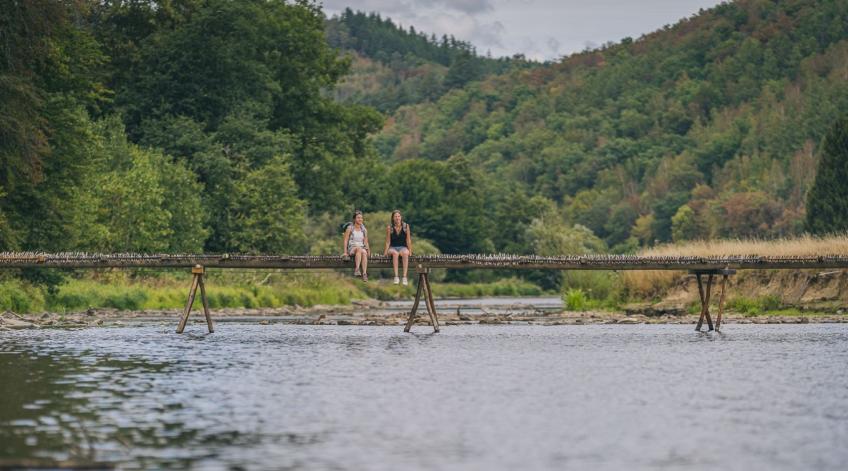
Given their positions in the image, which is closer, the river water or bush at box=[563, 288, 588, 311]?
the river water

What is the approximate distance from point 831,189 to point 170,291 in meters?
40.3

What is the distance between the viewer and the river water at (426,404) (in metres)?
17.0

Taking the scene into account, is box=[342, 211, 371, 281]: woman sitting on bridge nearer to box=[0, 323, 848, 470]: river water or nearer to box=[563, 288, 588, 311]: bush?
box=[0, 323, 848, 470]: river water

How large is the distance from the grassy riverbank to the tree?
2737 centimetres

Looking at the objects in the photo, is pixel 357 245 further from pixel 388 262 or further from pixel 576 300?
pixel 576 300

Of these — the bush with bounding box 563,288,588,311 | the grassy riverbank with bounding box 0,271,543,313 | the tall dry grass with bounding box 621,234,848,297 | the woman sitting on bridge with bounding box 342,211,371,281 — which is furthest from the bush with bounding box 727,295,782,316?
the grassy riverbank with bounding box 0,271,543,313

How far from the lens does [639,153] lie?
189250 mm

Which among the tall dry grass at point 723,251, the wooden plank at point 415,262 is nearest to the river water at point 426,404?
the wooden plank at point 415,262

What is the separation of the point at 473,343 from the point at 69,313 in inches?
818

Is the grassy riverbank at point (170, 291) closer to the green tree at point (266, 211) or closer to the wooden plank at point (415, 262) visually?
the green tree at point (266, 211)

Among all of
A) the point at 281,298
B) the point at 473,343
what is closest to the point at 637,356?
the point at 473,343

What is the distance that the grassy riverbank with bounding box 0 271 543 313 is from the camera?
51.0 metres

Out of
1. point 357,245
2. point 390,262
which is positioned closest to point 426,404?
point 357,245

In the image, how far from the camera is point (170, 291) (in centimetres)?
6256
